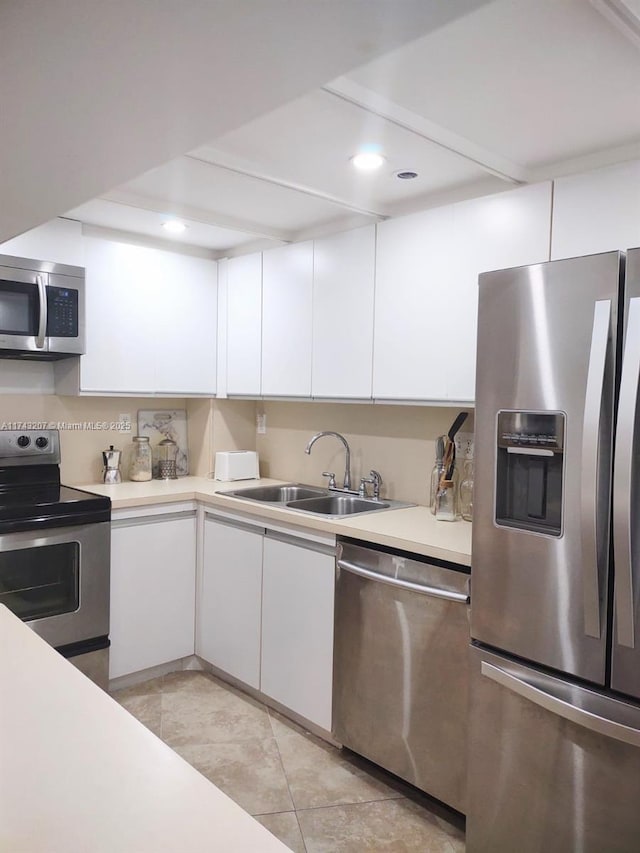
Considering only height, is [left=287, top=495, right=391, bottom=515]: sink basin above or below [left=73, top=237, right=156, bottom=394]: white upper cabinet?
below

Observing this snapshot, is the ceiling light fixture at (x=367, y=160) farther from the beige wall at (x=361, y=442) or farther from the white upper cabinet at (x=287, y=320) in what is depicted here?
the beige wall at (x=361, y=442)

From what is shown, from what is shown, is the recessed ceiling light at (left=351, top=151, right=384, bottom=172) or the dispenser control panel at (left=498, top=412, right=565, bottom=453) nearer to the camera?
the dispenser control panel at (left=498, top=412, right=565, bottom=453)

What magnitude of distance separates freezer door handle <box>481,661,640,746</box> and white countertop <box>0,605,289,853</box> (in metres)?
1.19

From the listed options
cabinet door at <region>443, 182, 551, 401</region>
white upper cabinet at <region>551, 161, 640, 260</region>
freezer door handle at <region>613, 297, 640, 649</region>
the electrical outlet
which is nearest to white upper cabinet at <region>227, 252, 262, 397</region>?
the electrical outlet

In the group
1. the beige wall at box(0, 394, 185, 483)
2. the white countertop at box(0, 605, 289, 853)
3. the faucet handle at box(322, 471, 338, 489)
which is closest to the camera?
the white countertop at box(0, 605, 289, 853)

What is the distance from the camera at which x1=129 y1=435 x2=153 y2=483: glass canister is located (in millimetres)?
3574

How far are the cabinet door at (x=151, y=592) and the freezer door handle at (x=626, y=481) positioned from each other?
2.21m

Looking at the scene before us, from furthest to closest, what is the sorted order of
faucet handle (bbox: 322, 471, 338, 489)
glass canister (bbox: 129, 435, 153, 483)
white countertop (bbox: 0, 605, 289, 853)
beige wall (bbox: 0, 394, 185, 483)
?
glass canister (bbox: 129, 435, 153, 483) → faucet handle (bbox: 322, 471, 338, 489) → beige wall (bbox: 0, 394, 185, 483) → white countertop (bbox: 0, 605, 289, 853)

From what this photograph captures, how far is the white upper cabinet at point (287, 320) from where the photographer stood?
10.2 ft

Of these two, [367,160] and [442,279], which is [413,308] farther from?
[367,160]

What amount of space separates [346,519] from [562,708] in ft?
3.57

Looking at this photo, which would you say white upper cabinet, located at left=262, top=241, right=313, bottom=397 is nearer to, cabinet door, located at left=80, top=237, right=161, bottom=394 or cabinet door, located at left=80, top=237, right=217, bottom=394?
cabinet door, located at left=80, top=237, right=217, bottom=394

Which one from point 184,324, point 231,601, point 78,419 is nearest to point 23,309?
point 78,419

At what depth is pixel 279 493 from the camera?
11.4 feet
